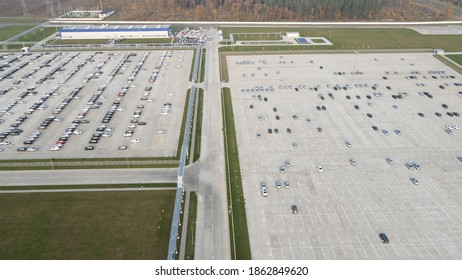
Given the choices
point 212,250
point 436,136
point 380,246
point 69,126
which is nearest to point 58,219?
point 212,250

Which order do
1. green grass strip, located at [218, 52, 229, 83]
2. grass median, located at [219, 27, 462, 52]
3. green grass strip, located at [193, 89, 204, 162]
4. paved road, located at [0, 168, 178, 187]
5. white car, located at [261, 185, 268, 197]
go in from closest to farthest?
white car, located at [261, 185, 268, 197]
paved road, located at [0, 168, 178, 187]
green grass strip, located at [193, 89, 204, 162]
green grass strip, located at [218, 52, 229, 83]
grass median, located at [219, 27, 462, 52]

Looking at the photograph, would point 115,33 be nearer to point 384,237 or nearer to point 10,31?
point 10,31

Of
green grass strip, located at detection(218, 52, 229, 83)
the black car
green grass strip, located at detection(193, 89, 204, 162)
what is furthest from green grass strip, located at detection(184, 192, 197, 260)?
green grass strip, located at detection(218, 52, 229, 83)

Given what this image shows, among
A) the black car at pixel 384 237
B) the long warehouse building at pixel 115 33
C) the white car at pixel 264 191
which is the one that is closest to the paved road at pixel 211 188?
the white car at pixel 264 191

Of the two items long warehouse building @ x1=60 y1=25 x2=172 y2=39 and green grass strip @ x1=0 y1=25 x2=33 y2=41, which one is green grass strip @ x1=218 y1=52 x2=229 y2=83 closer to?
long warehouse building @ x1=60 y1=25 x2=172 y2=39

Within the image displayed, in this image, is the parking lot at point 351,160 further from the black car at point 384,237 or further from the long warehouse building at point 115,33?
the long warehouse building at point 115,33

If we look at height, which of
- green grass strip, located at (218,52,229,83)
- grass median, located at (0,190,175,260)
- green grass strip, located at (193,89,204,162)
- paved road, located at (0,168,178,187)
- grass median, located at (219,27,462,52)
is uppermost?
grass median, located at (219,27,462,52)
